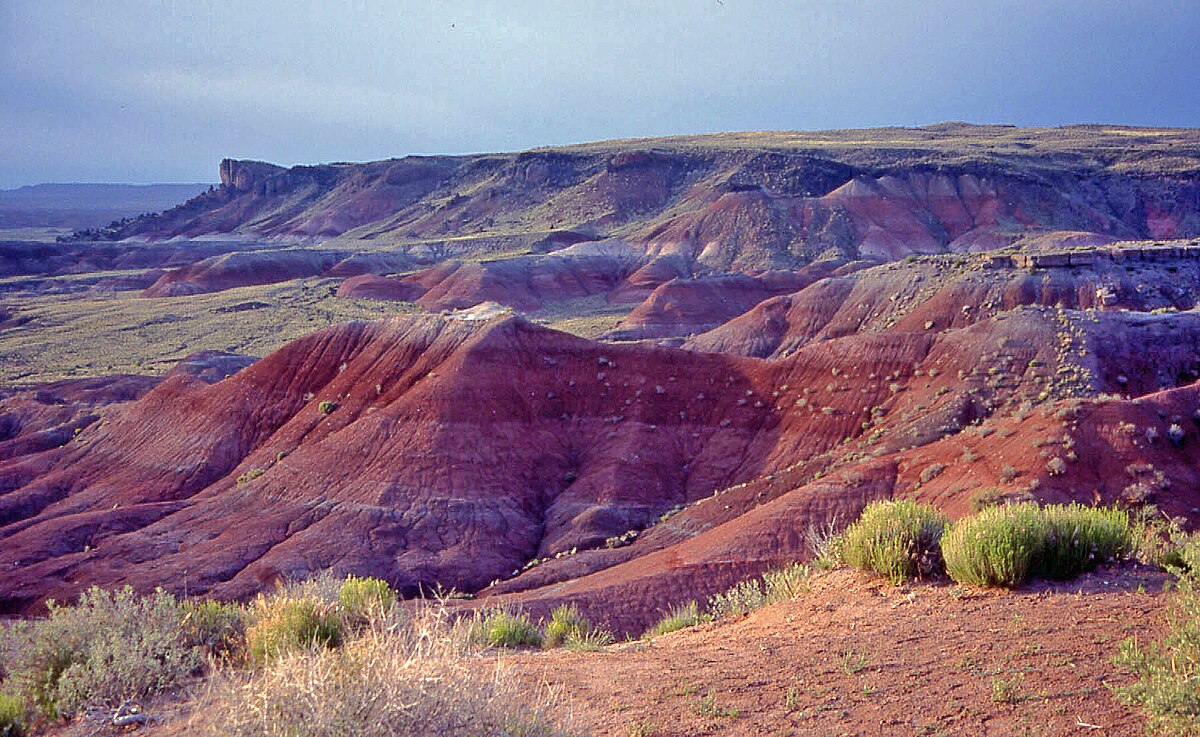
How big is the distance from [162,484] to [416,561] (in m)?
12.6

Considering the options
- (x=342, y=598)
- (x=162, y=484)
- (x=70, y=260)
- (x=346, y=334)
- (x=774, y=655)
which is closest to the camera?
(x=774, y=655)

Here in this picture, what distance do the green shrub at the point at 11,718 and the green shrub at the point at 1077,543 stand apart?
8.01 m

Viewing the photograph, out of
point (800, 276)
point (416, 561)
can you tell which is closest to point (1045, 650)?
point (416, 561)

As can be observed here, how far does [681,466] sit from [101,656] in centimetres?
2322

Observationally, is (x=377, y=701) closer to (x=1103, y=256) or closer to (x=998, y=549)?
(x=998, y=549)

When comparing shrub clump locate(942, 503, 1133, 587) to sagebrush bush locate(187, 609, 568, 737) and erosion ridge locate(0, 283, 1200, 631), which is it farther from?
erosion ridge locate(0, 283, 1200, 631)

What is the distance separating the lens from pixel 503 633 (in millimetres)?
9039

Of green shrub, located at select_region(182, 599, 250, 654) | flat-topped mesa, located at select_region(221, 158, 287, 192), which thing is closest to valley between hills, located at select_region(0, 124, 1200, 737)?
green shrub, located at select_region(182, 599, 250, 654)

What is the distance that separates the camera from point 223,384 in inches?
1436

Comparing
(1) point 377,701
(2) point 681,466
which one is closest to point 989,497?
(2) point 681,466

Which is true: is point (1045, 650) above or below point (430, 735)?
below

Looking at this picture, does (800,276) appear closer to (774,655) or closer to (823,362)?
(823,362)

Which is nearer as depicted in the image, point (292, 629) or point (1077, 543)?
point (292, 629)

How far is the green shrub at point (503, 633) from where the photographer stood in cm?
864
